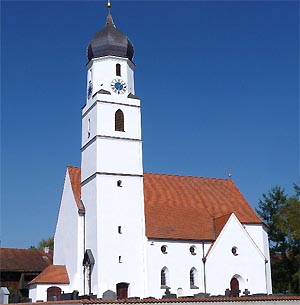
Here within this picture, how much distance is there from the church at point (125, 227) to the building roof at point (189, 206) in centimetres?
11

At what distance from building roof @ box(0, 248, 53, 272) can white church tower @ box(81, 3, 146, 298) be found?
1225 centimetres

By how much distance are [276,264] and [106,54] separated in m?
27.8

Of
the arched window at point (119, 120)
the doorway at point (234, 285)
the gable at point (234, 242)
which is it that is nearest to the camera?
the arched window at point (119, 120)

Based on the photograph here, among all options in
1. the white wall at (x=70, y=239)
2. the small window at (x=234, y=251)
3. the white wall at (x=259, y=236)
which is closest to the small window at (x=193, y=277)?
the small window at (x=234, y=251)

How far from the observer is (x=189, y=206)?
4566 centimetres

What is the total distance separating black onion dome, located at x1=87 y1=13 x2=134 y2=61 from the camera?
42906 mm

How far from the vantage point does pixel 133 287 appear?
3897cm

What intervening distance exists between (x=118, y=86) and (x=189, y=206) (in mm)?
11637

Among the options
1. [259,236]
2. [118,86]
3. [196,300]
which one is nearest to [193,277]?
[259,236]

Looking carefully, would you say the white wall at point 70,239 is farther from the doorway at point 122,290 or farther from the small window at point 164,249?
the small window at point 164,249

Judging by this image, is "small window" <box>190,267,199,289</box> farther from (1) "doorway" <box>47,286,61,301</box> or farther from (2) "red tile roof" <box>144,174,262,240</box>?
(1) "doorway" <box>47,286,61,301</box>

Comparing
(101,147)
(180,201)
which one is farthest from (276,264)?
(101,147)

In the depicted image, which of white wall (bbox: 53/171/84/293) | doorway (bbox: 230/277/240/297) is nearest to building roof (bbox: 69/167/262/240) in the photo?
white wall (bbox: 53/171/84/293)

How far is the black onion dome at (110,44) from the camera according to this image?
42906 mm
